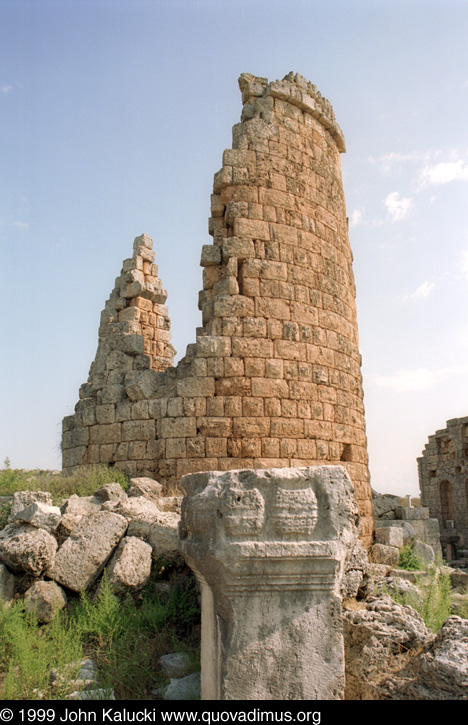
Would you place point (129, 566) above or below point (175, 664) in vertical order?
above

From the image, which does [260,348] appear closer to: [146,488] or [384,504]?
[146,488]

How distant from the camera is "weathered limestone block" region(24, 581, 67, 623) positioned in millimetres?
4250

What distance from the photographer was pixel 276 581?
2.60 meters

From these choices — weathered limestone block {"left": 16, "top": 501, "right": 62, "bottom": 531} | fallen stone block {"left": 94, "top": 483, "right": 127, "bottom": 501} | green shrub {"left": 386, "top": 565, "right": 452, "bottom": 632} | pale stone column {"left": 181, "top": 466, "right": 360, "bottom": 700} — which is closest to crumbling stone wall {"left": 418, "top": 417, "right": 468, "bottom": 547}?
green shrub {"left": 386, "top": 565, "right": 452, "bottom": 632}

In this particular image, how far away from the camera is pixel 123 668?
11.8 ft

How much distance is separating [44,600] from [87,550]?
507 millimetres

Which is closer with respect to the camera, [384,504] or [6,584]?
[6,584]

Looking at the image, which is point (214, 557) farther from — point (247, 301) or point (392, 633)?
point (247, 301)

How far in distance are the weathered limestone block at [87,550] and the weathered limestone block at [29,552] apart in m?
0.09

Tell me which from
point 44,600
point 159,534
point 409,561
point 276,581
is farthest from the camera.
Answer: point 409,561

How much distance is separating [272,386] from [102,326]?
3850 mm

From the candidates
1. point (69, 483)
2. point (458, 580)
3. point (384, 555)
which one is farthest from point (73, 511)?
point (458, 580)

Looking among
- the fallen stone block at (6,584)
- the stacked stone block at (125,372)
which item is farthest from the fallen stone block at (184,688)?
the stacked stone block at (125,372)
